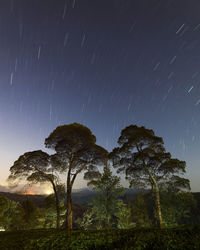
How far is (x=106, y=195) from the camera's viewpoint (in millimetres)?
19312

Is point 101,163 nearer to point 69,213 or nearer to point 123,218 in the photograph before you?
point 69,213

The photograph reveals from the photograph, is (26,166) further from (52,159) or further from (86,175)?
(86,175)

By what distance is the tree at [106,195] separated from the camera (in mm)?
18719

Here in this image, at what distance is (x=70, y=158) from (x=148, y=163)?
9.89 meters

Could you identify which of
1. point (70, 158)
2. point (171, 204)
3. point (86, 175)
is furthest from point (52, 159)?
point (171, 204)

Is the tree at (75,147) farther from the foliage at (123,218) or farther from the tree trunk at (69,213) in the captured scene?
the foliage at (123,218)

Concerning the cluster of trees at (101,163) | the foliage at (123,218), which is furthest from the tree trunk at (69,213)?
the foliage at (123,218)

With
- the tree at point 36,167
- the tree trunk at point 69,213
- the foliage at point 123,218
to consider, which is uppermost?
the tree at point 36,167

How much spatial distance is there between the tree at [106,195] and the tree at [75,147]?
2.79 metres

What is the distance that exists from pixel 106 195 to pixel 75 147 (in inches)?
346

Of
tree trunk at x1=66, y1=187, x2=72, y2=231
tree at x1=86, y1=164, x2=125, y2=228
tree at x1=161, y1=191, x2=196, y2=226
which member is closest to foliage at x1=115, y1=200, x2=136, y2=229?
tree at x1=86, y1=164, x2=125, y2=228

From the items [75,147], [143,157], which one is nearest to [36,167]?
[75,147]

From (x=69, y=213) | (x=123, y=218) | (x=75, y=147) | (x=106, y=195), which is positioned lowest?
(x=123, y=218)

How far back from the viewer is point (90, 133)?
17922mm
